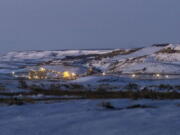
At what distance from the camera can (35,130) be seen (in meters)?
9.66

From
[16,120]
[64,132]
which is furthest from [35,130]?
[16,120]

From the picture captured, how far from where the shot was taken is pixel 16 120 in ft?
37.0

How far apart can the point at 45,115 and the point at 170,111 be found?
3349 millimetres

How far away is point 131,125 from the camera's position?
977 cm

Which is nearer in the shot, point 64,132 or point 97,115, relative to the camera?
point 64,132

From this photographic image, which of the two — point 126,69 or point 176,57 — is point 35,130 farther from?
point 176,57

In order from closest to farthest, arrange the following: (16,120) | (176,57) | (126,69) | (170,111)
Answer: (16,120) → (170,111) → (126,69) → (176,57)

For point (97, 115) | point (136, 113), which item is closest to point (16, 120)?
point (97, 115)

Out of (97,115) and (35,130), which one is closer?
(35,130)

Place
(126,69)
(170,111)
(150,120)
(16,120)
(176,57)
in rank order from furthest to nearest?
(176,57) → (126,69) → (170,111) → (16,120) → (150,120)

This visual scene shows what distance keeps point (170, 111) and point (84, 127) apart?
3.24m

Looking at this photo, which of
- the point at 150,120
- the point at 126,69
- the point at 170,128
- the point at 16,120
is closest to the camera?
the point at 170,128

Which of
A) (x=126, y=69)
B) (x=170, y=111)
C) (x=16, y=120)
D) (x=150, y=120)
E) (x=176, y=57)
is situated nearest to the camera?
(x=150, y=120)

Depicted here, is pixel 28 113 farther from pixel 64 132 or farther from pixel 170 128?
pixel 170 128
